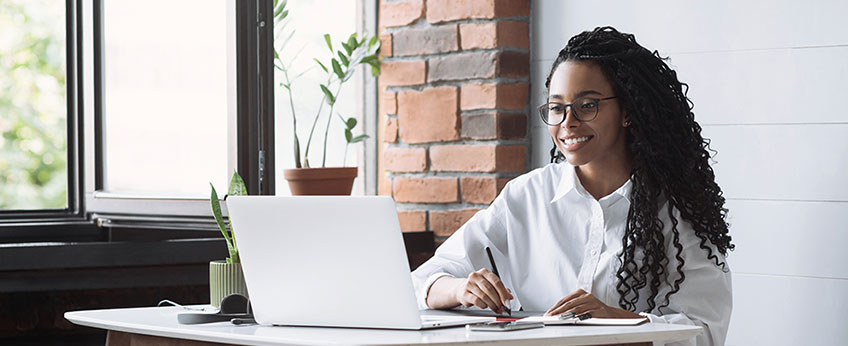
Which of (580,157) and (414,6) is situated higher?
(414,6)

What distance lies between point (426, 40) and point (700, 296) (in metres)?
1.24

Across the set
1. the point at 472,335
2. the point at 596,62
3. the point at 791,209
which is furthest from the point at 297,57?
the point at 472,335

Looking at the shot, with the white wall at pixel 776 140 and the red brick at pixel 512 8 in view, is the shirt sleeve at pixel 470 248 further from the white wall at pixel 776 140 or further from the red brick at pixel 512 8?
the red brick at pixel 512 8

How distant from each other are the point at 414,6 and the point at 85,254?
1.13 metres

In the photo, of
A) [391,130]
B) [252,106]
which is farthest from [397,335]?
[391,130]

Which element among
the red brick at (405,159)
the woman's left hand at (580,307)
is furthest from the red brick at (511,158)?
the woman's left hand at (580,307)

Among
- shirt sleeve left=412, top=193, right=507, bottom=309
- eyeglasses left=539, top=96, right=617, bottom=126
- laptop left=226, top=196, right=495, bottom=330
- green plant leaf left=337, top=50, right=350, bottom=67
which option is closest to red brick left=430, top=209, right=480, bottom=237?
green plant leaf left=337, top=50, right=350, bottom=67

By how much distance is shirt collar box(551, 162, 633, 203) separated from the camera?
81.5 inches

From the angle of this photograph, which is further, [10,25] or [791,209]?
[10,25]

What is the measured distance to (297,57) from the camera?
2906 millimetres

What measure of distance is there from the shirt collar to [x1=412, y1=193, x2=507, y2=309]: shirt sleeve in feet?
0.46

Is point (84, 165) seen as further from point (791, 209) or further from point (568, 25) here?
point (791, 209)

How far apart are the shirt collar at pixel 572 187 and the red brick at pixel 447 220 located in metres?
0.69

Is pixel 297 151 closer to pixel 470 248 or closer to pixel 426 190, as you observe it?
pixel 426 190
